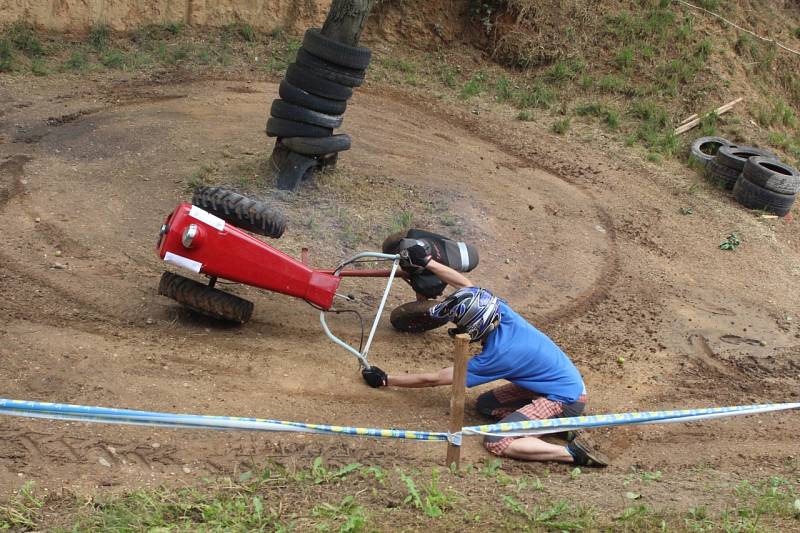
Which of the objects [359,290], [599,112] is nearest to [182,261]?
[359,290]

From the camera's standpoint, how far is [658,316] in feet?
29.3

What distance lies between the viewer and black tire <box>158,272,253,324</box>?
273 inches

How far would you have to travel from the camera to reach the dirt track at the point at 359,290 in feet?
20.0

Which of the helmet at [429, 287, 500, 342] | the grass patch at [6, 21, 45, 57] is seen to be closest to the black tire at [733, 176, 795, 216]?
the helmet at [429, 287, 500, 342]

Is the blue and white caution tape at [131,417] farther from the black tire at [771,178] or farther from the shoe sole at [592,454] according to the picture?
the black tire at [771,178]

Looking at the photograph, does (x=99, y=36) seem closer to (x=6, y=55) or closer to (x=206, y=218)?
(x=6, y=55)

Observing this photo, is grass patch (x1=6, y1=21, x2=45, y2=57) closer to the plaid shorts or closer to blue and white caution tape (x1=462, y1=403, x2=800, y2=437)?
the plaid shorts

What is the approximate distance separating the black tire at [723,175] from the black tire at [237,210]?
766 cm

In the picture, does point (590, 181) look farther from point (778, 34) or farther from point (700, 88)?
point (778, 34)

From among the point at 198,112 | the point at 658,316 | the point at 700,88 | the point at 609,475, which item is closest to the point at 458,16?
the point at 700,88

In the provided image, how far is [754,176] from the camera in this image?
1202 cm

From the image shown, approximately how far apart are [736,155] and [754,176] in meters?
0.74

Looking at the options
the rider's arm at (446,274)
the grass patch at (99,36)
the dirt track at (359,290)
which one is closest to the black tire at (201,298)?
the dirt track at (359,290)

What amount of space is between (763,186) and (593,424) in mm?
7648
